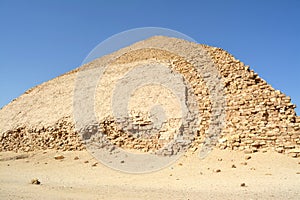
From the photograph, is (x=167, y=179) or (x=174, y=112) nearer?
(x=167, y=179)

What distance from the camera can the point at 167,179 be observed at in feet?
33.7

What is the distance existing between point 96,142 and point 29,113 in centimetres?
909

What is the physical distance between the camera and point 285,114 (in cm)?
1428

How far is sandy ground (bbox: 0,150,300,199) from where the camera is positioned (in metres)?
7.57

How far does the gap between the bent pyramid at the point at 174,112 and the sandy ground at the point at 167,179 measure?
1086 mm

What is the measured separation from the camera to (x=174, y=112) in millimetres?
15867

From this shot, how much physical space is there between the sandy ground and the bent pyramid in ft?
3.56

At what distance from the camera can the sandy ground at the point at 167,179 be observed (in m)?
7.57

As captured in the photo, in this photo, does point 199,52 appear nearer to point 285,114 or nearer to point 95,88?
point 95,88

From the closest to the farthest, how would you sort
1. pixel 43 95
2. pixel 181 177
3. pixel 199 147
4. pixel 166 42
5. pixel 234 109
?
1. pixel 181 177
2. pixel 199 147
3. pixel 234 109
4. pixel 43 95
5. pixel 166 42

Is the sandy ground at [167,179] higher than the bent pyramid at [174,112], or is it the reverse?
the bent pyramid at [174,112]

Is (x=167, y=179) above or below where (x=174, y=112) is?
below

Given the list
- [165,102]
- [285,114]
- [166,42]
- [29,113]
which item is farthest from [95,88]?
[285,114]

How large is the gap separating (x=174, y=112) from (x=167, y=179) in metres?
5.95
